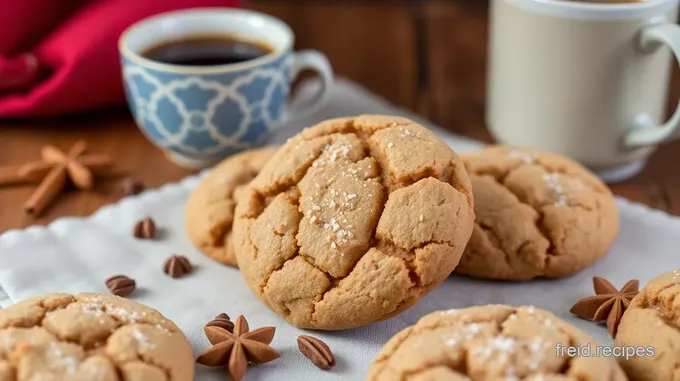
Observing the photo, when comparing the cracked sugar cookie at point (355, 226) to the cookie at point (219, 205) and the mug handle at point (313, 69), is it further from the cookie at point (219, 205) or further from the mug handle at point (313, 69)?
the mug handle at point (313, 69)

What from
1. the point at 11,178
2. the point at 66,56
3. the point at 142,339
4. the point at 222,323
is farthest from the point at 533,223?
the point at 66,56

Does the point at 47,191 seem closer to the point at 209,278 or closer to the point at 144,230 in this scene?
the point at 144,230

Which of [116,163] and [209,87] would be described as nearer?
[209,87]

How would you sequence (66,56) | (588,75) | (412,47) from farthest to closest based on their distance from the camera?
(412,47) → (66,56) → (588,75)

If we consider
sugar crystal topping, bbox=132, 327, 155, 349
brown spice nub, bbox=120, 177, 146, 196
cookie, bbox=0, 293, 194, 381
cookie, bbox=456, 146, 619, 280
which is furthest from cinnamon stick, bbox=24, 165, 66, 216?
cookie, bbox=456, 146, 619, 280

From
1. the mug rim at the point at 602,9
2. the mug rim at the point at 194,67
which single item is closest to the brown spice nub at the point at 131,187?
the mug rim at the point at 194,67

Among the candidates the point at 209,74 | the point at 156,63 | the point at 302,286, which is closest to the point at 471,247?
the point at 302,286

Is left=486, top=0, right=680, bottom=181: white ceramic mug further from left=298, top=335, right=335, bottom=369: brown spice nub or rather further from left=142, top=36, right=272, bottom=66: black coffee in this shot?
left=298, top=335, right=335, bottom=369: brown spice nub
